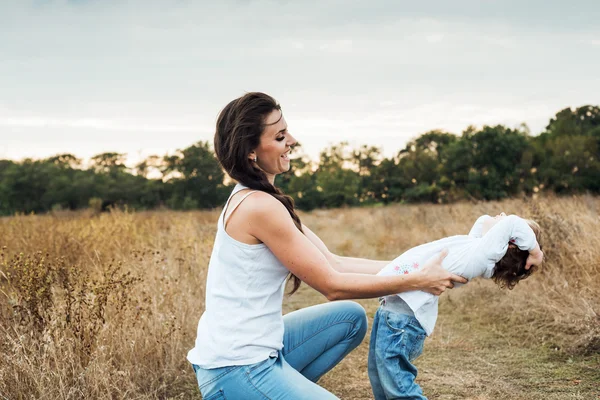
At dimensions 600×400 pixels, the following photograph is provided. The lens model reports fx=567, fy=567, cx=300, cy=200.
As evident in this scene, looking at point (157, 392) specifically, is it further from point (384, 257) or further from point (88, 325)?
point (384, 257)

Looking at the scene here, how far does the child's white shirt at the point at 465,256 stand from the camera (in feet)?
8.38

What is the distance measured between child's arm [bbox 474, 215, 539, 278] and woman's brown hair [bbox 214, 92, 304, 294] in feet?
3.26

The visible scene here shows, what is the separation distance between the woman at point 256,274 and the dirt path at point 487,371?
1.80 metres

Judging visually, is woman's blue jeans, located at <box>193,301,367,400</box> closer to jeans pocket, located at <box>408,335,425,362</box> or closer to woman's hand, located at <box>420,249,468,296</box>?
jeans pocket, located at <box>408,335,425,362</box>

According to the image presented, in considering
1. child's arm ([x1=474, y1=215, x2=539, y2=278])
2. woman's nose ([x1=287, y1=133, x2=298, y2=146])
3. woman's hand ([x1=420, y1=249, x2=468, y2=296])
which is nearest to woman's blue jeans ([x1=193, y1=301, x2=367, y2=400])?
woman's hand ([x1=420, y1=249, x2=468, y2=296])

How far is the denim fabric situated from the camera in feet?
8.50

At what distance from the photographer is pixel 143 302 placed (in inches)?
163

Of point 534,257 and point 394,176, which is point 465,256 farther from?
point 394,176

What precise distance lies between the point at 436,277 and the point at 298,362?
2.48 ft

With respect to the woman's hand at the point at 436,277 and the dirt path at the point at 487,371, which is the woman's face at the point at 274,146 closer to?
the woman's hand at the point at 436,277

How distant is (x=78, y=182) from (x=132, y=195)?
283 cm

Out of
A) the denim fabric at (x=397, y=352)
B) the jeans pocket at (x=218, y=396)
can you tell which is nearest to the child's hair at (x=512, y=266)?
the denim fabric at (x=397, y=352)

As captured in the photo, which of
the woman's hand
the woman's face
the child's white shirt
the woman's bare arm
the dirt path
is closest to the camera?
the woman's face

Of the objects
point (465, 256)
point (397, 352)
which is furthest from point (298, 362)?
point (465, 256)
